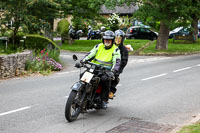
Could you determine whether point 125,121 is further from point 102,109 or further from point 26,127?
point 26,127

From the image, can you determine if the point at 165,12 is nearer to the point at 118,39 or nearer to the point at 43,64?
the point at 43,64

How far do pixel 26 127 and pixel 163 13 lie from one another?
19.7 metres

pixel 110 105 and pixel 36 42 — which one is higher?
pixel 36 42

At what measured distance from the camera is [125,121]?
305 inches

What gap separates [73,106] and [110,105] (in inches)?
82.9

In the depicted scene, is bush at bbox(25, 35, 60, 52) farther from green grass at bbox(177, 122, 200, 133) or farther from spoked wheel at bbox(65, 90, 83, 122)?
green grass at bbox(177, 122, 200, 133)

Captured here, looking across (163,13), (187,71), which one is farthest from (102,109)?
(163,13)

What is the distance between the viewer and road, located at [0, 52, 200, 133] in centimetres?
720

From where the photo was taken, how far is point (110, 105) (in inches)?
366

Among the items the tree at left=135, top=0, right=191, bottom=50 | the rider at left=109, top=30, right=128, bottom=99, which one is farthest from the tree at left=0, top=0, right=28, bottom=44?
the rider at left=109, top=30, right=128, bottom=99

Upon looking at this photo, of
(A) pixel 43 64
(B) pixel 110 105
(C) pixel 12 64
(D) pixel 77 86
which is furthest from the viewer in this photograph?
(A) pixel 43 64

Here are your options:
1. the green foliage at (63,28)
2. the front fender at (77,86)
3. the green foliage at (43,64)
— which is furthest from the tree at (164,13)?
the front fender at (77,86)

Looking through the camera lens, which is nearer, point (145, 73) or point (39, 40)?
point (145, 73)

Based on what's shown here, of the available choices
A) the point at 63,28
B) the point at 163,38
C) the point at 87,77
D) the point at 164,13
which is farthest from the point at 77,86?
the point at 63,28
